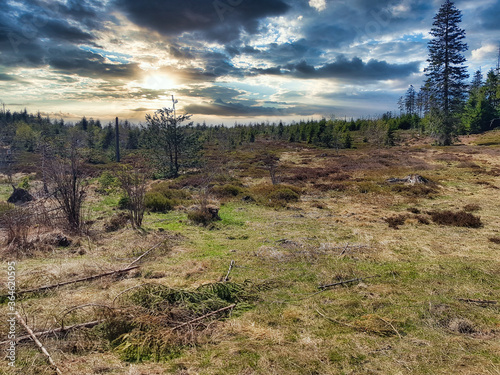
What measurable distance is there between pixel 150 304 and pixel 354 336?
3114 mm

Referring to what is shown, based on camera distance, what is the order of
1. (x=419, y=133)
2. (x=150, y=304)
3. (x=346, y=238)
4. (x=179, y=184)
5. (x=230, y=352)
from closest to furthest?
(x=230, y=352) < (x=150, y=304) < (x=346, y=238) < (x=179, y=184) < (x=419, y=133)

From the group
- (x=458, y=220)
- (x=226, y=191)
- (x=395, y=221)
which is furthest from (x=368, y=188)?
(x=226, y=191)

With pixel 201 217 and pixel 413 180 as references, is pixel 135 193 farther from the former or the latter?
pixel 413 180

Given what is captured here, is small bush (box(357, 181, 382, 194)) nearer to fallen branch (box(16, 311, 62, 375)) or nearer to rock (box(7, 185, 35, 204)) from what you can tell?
fallen branch (box(16, 311, 62, 375))

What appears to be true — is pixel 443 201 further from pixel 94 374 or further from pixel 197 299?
pixel 94 374

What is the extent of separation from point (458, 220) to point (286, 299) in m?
9.28

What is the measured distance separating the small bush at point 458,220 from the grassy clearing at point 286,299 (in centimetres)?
29

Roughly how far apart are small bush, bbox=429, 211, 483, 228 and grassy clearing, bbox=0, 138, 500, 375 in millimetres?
286

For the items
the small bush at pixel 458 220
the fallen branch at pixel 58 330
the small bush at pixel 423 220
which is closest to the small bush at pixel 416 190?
the small bush at pixel 458 220

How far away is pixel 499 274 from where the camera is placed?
6.29m

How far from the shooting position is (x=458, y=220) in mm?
10859

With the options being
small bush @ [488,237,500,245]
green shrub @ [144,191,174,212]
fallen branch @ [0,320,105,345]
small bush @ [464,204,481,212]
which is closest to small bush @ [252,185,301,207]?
green shrub @ [144,191,174,212]

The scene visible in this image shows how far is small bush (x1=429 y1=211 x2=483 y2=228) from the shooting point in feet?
34.6

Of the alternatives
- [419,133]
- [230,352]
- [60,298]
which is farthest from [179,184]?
[419,133]
